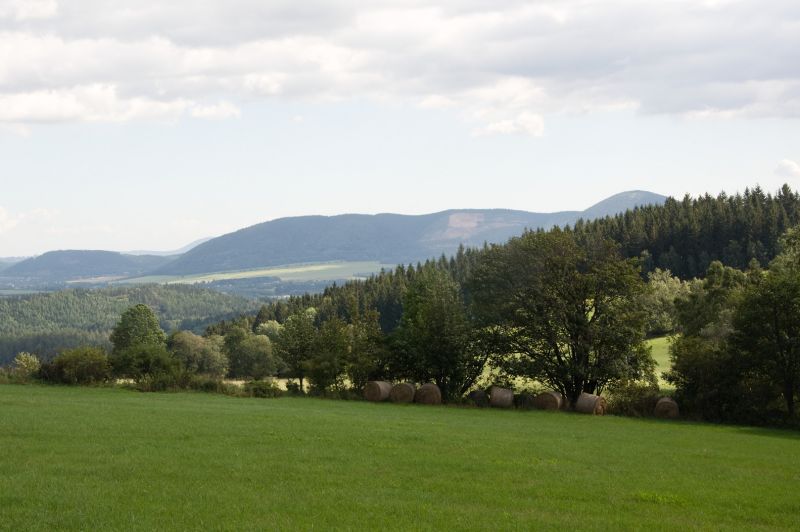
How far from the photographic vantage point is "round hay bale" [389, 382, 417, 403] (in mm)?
46719

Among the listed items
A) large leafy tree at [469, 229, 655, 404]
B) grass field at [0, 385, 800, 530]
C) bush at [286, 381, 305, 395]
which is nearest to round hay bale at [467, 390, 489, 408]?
large leafy tree at [469, 229, 655, 404]

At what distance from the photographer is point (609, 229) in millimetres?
177250

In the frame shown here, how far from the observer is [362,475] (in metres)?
19.4

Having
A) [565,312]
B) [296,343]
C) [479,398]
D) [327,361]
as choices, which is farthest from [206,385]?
[565,312]

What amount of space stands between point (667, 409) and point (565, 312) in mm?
9867

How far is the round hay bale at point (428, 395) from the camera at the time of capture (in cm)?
4656

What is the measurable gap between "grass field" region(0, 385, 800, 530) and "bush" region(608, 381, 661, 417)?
33.6 ft

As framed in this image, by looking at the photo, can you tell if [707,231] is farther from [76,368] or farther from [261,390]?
[76,368]

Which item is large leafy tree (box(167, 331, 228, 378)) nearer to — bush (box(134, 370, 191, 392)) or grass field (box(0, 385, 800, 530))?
bush (box(134, 370, 191, 392))

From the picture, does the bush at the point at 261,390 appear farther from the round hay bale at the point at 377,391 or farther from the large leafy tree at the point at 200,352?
the large leafy tree at the point at 200,352

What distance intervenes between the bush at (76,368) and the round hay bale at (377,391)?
16198 mm

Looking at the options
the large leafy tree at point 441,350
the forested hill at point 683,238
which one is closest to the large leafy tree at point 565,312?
the large leafy tree at point 441,350

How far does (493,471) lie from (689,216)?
15968 centimetres

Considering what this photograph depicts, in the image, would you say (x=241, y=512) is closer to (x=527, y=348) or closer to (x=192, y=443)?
(x=192, y=443)
